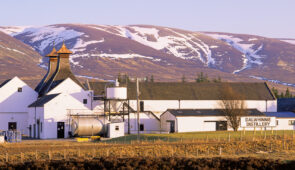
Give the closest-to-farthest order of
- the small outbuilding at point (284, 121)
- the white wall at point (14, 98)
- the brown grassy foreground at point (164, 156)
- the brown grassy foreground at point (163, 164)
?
the brown grassy foreground at point (163, 164)
the brown grassy foreground at point (164, 156)
the white wall at point (14, 98)
the small outbuilding at point (284, 121)

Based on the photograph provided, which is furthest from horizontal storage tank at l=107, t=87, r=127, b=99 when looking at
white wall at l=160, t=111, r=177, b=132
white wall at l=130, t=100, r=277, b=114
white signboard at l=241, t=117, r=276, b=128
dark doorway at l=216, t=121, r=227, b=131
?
white signboard at l=241, t=117, r=276, b=128

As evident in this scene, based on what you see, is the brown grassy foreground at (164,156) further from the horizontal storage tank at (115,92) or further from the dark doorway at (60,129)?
the horizontal storage tank at (115,92)

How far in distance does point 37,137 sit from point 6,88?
38.6ft

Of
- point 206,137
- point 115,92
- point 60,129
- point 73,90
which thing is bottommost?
point 206,137

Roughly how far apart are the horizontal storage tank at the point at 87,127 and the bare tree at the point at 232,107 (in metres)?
19.7

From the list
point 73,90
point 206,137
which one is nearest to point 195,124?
point 206,137

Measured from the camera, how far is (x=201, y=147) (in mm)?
57562

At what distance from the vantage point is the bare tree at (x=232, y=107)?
91.2 metres

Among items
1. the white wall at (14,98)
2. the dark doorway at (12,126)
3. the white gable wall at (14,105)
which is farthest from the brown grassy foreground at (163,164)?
the white wall at (14,98)

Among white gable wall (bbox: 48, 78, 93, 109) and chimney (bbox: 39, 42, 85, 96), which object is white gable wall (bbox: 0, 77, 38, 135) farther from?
white gable wall (bbox: 48, 78, 93, 109)

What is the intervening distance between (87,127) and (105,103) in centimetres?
972

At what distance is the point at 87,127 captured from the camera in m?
80.6

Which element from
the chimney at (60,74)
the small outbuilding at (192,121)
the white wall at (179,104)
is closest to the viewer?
the small outbuilding at (192,121)

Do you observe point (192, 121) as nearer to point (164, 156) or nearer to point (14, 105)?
point (14, 105)
